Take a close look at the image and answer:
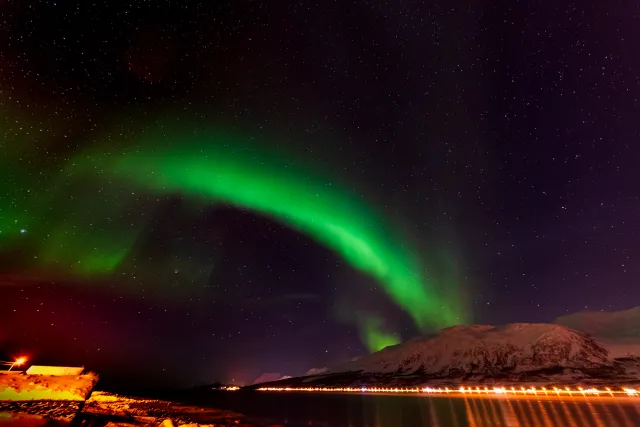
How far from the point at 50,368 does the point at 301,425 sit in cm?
7346

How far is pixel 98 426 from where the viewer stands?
18.6 meters

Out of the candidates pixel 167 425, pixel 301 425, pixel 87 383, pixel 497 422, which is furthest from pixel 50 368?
pixel 497 422

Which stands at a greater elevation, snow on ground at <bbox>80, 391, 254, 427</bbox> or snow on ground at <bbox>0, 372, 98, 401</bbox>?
snow on ground at <bbox>80, 391, 254, 427</bbox>

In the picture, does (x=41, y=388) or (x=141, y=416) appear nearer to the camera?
(x=41, y=388)

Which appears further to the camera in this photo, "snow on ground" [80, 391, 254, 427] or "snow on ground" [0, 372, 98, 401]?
"snow on ground" [80, 391, 254, 427]

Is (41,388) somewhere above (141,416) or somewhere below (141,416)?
below

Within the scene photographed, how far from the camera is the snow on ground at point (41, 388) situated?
10992mm

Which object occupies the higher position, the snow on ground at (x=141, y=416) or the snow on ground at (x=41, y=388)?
the snow on ground at (x=141, y=416)

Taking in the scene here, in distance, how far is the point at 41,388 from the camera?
443 inches

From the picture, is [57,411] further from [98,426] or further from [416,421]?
[416,421]

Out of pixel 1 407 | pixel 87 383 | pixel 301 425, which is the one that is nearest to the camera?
pixel 1 407

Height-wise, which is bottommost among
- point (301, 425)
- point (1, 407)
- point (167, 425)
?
point (1, 407)

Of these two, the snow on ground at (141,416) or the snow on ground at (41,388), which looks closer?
the snow on ground at (41,388)

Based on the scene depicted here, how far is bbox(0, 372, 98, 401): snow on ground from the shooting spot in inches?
433
